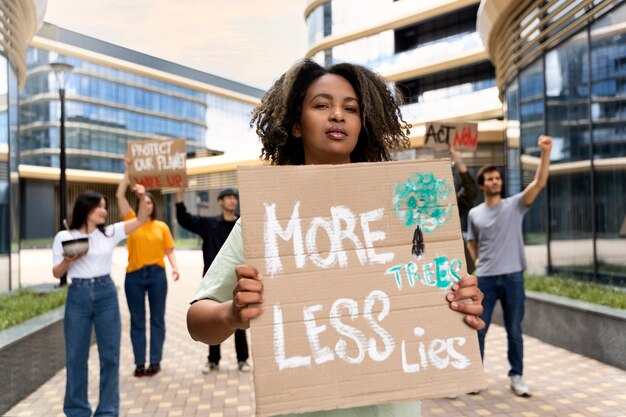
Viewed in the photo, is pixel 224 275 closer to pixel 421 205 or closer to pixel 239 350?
pixel 421 205

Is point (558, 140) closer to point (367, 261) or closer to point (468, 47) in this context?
point (367, 261)

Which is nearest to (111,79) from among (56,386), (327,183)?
(56,386)

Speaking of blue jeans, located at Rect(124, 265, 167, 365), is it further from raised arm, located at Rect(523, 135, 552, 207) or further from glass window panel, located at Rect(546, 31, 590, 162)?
glass window panel, located at Rect(546, 31, 590, 162)

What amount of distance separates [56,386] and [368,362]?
559cm

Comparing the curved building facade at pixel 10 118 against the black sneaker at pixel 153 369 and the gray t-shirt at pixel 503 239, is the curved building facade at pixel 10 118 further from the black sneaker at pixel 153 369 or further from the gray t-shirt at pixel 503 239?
the gray t-shirt at pixel 503 239

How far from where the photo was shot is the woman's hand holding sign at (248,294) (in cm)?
145

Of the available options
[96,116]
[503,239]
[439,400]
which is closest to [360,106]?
[503,239]

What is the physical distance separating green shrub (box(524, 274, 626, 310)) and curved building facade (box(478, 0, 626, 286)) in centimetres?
47

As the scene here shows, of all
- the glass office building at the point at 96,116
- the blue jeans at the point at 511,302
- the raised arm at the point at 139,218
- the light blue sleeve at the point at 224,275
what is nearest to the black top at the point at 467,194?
the blue jeans at the point at 511,302

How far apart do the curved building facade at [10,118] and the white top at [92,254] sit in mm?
6228

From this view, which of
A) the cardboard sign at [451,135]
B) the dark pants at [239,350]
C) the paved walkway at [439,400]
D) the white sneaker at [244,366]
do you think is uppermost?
the cardboard sign at [451,135]

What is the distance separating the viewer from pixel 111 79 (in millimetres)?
59250

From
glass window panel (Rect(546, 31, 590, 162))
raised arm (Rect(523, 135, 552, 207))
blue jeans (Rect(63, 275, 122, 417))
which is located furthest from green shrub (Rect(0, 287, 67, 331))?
glass window panel (Rect(546, 31, 590, 162))

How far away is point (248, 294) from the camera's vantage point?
4.75 feet
